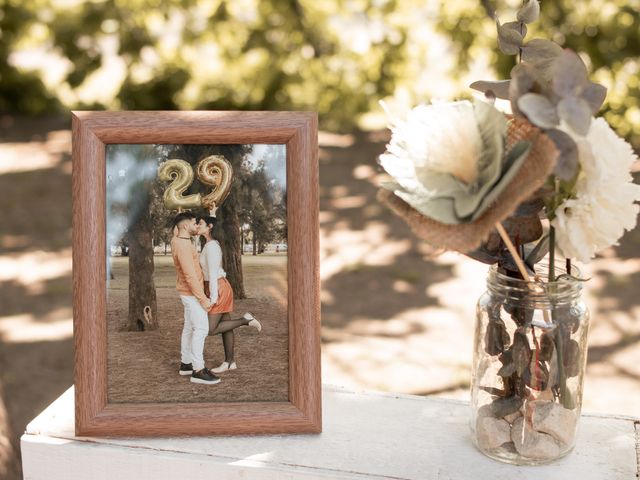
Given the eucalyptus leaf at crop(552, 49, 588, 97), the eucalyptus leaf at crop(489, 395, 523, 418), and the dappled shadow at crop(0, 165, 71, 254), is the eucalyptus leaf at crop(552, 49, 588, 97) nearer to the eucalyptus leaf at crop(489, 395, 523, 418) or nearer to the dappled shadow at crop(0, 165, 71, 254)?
the eucalyptus leaf at crop(489, 395, 523, 418)

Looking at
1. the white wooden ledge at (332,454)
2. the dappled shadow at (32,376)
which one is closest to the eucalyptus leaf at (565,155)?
the white wooden ledge at (332,454)

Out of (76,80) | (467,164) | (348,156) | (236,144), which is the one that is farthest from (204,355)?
(76,80)

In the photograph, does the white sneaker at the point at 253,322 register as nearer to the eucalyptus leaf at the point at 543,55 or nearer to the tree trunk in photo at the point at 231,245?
the tree trunk in photo at the point at 231,245

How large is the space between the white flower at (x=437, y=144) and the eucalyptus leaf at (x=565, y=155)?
0.28 ft

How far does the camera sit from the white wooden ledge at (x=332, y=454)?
3.70 feet

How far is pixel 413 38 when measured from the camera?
4770 mm

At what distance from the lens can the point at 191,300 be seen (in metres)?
1.18

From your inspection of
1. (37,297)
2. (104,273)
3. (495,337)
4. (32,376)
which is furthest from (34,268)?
(495,337)

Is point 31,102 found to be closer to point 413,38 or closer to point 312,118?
point 413,38

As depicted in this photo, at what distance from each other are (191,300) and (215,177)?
18 cm

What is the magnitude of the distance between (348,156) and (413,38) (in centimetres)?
79

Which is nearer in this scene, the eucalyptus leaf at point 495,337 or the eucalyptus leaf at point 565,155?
the eucalyptus leaf at point 565,155

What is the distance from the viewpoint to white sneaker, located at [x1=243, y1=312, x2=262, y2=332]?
3.88 ft

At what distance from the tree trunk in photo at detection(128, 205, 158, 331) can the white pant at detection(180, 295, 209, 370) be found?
5 centimetres
